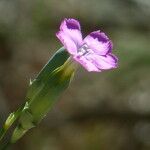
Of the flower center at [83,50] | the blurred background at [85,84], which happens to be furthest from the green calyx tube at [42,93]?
the blurred background at [85,84]

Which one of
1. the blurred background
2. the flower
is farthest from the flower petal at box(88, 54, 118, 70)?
the blurred background

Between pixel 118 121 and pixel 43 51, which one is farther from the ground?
pixel 43 51

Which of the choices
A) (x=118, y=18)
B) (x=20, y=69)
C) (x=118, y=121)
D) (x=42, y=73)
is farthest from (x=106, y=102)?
(x=42, y=73)

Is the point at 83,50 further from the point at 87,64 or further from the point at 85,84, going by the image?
the point at 85,84

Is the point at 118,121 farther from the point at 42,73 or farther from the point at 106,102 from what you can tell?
the point at 42,73

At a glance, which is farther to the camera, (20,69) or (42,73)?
(20,69)

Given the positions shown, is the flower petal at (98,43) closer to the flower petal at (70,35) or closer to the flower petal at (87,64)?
the flower petal at (70,35)

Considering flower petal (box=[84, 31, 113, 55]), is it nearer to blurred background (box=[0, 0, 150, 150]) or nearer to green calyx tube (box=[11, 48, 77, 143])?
green calyx tube (box=[11, 48, 77, 143])
